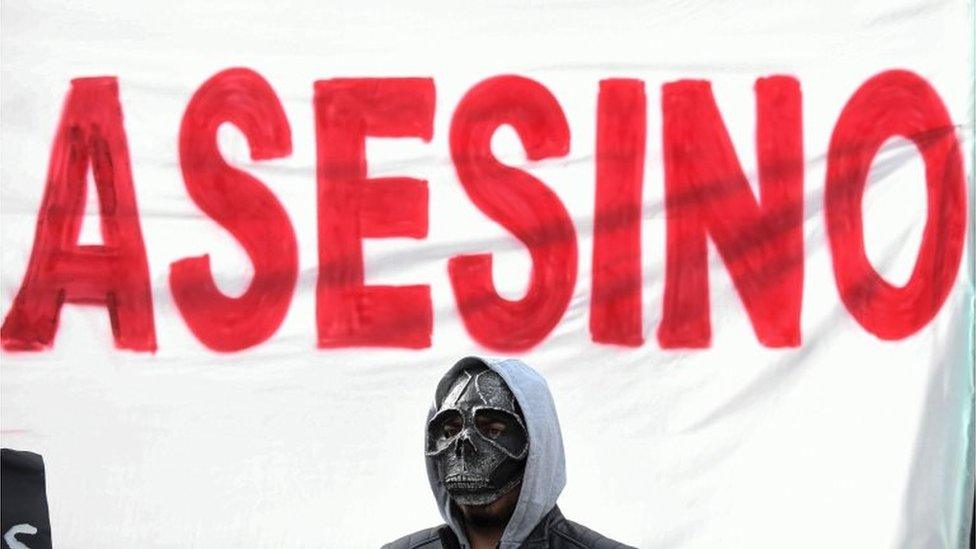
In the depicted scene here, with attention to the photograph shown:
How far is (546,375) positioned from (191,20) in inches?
49.5

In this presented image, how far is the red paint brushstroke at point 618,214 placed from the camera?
5.07 meters

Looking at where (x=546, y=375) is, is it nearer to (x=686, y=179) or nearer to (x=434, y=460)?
(x=686, y=179)

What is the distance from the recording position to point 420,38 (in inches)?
203

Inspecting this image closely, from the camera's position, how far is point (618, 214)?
5090mm

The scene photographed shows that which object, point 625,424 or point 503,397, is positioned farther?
point 625,424

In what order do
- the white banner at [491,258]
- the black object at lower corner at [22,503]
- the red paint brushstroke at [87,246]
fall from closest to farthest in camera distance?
the black object at lower corner at [22,503] → the white banner at [491,258] → the red paint brushstroke at [87,246]

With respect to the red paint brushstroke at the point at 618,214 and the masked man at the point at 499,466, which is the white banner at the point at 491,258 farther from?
the masked man at the point at 499,466

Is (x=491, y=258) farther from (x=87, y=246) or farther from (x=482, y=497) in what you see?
(x=482, y=497)

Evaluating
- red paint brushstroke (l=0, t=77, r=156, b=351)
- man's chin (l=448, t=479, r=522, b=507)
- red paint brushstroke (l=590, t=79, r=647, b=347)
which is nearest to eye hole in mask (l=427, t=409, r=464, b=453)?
man's chin (l=448, t=479, r=522, b=507)

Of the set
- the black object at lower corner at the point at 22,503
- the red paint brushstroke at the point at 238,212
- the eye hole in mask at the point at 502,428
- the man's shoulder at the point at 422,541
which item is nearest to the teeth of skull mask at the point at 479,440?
the eye hole in mask at the point at 502,428

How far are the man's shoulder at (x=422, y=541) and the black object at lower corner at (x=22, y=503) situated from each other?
866 millimetres

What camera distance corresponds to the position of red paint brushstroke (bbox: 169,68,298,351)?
5.18m

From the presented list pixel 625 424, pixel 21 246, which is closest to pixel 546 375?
pixel 625 424

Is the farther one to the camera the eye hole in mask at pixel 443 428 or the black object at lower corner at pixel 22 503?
the eye hole in mask at pixel 443 428
